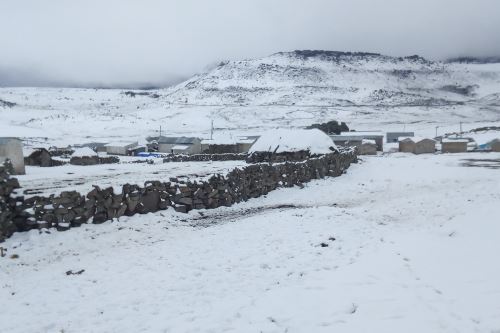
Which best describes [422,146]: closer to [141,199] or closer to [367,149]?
[367,149]

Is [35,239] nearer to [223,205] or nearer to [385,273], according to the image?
[223,205]

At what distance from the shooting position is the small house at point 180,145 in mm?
78400

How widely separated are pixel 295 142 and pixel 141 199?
22.2 meters

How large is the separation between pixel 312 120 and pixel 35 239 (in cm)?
18166

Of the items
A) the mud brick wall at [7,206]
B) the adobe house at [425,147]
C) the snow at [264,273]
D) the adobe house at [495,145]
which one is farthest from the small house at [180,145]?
the mud brick wall at [7,206]

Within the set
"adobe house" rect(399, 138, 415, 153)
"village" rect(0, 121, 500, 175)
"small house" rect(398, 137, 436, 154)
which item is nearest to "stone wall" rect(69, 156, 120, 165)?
"village" rect(0, 121, 500, 175)

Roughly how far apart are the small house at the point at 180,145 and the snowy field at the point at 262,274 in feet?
215

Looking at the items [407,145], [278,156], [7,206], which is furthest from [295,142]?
[407,145]

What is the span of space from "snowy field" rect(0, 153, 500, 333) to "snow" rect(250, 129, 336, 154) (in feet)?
61.7

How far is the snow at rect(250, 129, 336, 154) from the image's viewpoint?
3253cm

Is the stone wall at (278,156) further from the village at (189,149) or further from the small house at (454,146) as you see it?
the small house at (454,146)

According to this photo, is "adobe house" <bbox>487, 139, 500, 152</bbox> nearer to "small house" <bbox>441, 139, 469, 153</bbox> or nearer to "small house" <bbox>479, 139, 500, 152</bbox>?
"small house" <bbox>479, 139, 500, 152</bbox>

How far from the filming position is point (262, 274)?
7.86m

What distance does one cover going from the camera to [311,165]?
78.2ft
